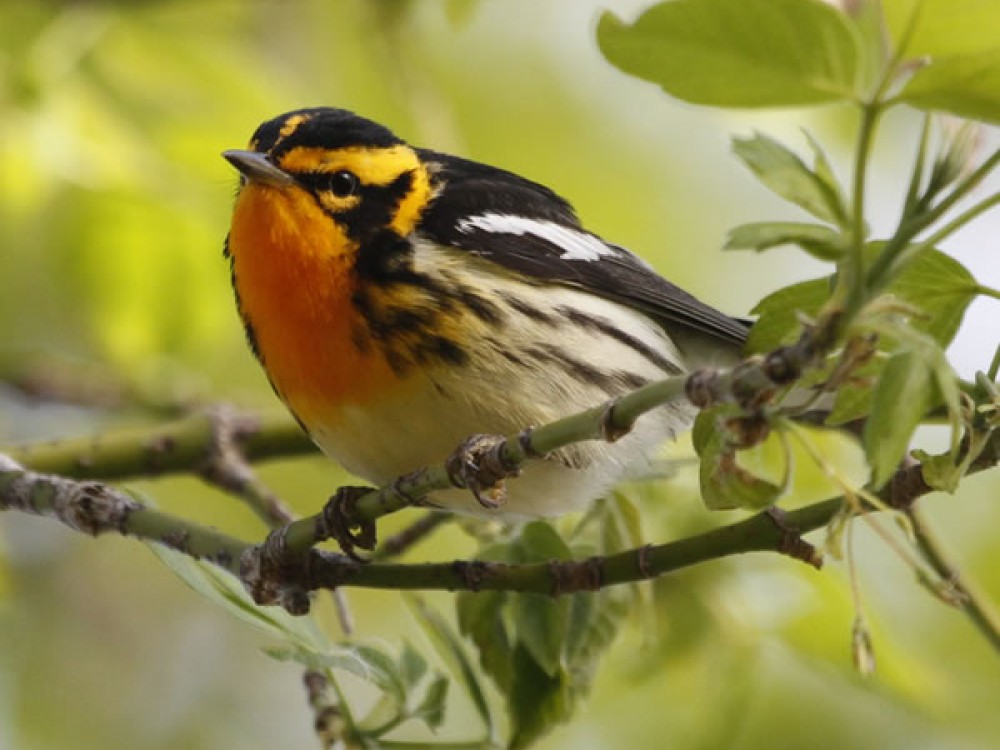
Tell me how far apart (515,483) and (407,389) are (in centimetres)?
29

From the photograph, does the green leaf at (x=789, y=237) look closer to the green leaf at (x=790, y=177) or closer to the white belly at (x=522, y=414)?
the green leaf at (x=790, y=177)

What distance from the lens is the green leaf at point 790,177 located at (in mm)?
1647

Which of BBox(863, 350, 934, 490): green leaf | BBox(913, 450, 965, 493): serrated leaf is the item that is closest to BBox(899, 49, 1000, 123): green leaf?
BBox(863, 350, 934, 490): green leaf

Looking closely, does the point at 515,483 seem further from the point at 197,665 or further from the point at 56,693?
the point at 197,665

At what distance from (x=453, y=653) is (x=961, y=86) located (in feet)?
4.20

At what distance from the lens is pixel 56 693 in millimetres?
5297

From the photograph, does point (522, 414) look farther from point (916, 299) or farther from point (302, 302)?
point (916, 299)

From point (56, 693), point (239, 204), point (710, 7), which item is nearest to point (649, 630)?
point (239, 204)

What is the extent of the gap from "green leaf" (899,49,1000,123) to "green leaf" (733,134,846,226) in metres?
0.13

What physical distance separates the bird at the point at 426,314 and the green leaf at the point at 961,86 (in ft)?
4.38

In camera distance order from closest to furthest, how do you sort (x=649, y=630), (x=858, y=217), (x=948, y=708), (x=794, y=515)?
(x=858, y=217) < (x=794, y=515) < (x=649, y=630) < (x=948, y=708)

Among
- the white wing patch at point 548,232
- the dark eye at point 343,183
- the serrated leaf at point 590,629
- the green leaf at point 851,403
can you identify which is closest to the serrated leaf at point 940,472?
the green leaf at point 851,403

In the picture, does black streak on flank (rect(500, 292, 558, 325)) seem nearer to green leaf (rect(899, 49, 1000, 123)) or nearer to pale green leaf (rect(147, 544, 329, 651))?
pale green leaf (rect(147, 544, 329, 651))

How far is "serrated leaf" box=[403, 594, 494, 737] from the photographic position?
2408mm
